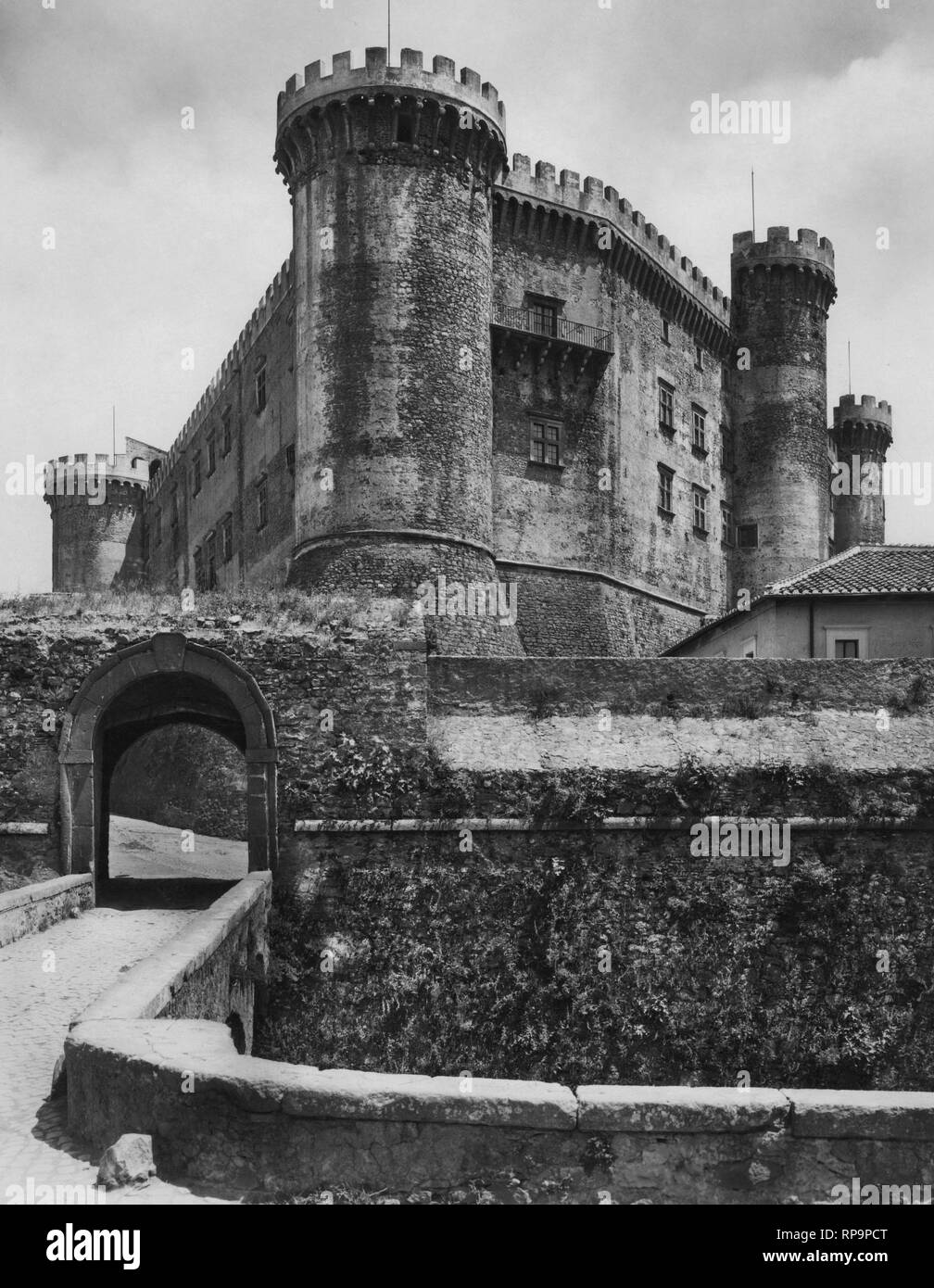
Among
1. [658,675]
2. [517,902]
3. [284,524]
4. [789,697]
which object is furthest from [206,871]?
[284,524]

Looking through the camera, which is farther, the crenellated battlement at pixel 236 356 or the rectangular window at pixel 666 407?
the rectangular window at pixel 666 407

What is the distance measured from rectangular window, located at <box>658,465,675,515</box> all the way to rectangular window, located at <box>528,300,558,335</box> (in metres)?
5.32

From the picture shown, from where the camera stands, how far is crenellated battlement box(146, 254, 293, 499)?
30.4 meters

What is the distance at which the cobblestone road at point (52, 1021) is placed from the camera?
5648 mm

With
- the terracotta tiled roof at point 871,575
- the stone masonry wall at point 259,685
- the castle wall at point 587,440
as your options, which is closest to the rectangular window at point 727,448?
the castle wall at point 587,440

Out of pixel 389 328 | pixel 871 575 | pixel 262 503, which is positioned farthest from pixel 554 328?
pixel 871 575

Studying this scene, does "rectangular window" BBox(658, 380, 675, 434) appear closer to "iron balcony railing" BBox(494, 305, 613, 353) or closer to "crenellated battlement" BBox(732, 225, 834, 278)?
"iron balcony railing" BBox(494, 305, 613, 353)

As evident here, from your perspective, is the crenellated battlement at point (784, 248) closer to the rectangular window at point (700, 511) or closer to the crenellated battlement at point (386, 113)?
the rectangular window at point (700, 511)

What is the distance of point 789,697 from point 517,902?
181 inches

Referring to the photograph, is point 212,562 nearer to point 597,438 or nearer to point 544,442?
point 544,442

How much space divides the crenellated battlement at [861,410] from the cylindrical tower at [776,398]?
755 centimetres

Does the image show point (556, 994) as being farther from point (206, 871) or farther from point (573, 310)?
point (573, 310)
